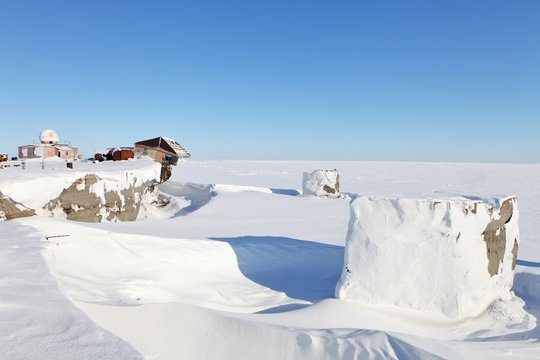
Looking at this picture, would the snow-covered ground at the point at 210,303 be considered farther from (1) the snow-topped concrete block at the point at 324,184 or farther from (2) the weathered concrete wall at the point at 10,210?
(1) the snow-topped concrete block at the point at 324,184

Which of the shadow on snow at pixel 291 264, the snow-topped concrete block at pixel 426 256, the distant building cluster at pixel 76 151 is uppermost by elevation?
the distant building cluster at pixel 76 151

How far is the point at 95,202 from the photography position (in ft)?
26.7

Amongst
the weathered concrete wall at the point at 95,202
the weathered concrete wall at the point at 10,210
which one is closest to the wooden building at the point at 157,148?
the weathered concrete wall at the point at 95,202

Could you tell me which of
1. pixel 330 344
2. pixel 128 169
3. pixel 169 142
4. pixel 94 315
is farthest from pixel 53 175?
pixel 169 142

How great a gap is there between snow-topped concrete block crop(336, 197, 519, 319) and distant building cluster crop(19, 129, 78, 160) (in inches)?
671

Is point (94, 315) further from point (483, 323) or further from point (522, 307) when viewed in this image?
point (522, 307)

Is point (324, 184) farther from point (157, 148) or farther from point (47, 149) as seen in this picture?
point (47, 149)

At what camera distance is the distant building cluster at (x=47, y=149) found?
648 inches

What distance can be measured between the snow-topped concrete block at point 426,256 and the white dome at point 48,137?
18165 mm

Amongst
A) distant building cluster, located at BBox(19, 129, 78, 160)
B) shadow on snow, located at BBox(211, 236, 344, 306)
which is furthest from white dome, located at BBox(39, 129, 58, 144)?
shadow on snow, located at BBox(211, 236, 344, 306)

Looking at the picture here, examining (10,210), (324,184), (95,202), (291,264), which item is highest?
(324,184)

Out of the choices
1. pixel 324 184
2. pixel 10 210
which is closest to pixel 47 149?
pixel 10 210

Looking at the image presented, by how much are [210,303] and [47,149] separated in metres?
16.4

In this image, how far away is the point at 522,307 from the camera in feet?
14.3
